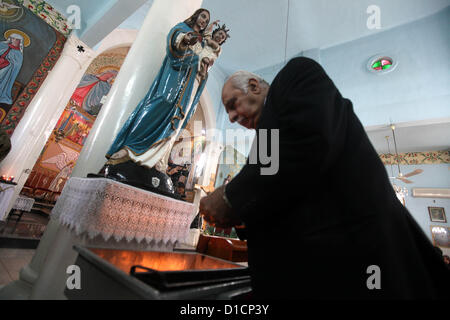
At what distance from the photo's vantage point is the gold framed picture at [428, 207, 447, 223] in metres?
7.97

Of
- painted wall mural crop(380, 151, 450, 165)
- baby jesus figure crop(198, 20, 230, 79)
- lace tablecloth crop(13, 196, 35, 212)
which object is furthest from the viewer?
painted wall mural crop(380, 151, 450, 165)

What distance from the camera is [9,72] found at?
426 centimetres

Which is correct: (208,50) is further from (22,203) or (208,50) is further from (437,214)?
(437,214)

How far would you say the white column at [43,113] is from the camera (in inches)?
161

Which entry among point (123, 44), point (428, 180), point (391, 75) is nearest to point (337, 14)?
point (391, 75)

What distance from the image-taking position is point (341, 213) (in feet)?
1.75

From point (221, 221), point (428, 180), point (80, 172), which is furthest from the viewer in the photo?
point (428, 180)

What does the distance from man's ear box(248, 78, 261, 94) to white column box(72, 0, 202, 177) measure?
66.4 inches

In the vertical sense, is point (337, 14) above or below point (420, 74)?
above

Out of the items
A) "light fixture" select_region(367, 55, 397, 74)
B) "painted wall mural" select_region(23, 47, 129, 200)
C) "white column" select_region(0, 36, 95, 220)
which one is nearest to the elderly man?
"white column" select_region(0, 36, 95, 220)

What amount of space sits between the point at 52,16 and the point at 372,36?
8601 millimetres

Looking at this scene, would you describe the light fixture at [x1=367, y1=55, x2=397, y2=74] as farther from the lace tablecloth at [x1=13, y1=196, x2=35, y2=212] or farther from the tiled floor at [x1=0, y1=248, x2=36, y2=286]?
the lace tablecloth at [x1=13, y1=196, x2=35, y2=212]

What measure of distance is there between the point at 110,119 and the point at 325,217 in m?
2.23

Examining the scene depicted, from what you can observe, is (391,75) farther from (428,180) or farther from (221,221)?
(221,221)
